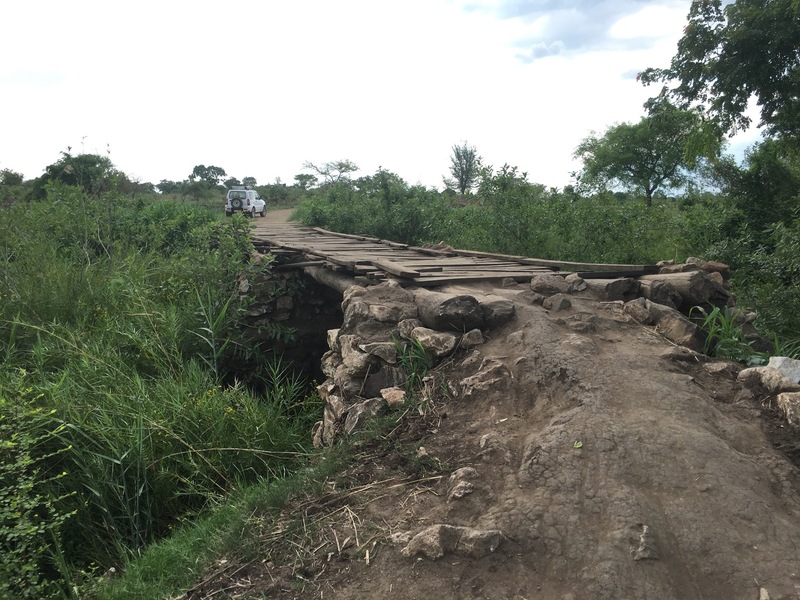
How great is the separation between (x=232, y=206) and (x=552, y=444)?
908 inches

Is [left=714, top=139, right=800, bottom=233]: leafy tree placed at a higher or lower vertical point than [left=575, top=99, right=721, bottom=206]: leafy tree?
lower

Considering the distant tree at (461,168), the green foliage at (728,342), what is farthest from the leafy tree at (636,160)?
the green foliage at (728,342)

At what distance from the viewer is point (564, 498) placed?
234 centimetres

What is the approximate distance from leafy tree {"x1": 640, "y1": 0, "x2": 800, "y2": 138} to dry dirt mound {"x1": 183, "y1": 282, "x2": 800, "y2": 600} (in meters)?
7.94

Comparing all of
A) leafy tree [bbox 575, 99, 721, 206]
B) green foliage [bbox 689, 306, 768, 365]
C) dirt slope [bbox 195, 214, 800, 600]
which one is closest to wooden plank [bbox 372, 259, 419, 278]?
dirt slope [bbox 195, 214, 800, 600]

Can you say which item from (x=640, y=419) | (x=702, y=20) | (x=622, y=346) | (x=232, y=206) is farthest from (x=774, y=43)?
(x=232, y=206)

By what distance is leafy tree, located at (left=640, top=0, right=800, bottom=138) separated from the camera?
8.81 m

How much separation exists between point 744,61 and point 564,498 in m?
9.40

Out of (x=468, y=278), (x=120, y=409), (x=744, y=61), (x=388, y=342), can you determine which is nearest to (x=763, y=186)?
(x=744, y=61)

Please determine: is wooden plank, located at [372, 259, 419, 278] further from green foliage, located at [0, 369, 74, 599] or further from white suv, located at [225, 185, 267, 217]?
white suv, located at [225, 185, 267, 217]

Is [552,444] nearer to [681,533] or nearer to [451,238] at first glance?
[681,533]

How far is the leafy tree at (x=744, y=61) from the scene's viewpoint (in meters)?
8.81

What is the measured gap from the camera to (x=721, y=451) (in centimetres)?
245

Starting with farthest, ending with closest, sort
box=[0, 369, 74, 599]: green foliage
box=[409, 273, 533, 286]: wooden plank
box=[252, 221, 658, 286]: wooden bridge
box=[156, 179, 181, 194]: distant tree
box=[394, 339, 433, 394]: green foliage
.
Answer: box=[156, 179, 181, 194]: distant tree, box=[252, 221, 658, 286]: wooden bridge, box=[409, 273, 533, 286]: wooden plank, box=[394, 339, 433, 394]: green foliage, box=[0, 369, 74, 599]: green foliage
